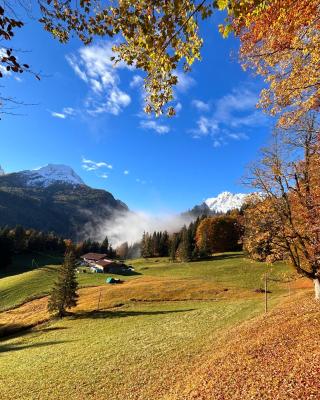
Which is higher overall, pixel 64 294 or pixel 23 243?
pixel 23 243

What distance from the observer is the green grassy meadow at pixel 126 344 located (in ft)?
63.3

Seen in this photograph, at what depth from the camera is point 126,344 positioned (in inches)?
1163

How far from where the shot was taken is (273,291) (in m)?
60.4

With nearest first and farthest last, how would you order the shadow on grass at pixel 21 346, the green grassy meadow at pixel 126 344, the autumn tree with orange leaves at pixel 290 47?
the autumn tree with orange leaves at pixel 290 47 → the green grassy meadow at pixel 126 344 → the shadow on grass at pixel 21 346

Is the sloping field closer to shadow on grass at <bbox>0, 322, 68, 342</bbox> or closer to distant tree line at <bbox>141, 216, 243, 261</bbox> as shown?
shadow on grass at <bbox>0, 322, 68, 342</bbox>

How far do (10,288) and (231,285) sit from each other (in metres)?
53.0

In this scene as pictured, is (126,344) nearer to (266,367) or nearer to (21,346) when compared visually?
(21,346)

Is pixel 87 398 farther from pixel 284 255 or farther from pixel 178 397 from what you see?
pixel 284 255

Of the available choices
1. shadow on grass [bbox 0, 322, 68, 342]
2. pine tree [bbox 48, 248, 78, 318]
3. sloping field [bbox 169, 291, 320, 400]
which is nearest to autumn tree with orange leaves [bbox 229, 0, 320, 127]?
sloping field [bbox 169, 291, 320, 400]

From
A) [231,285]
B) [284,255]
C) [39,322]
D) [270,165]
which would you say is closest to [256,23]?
[270,165]

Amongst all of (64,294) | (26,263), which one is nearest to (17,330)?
(64,294)

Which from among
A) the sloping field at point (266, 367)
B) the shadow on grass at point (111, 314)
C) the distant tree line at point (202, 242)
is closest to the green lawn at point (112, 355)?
the shadow on grass at point (111, 314)

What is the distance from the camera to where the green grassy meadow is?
1928cm

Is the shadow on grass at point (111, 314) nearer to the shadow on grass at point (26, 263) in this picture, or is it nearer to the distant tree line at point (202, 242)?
the shadow on grass at point (26, 263)
